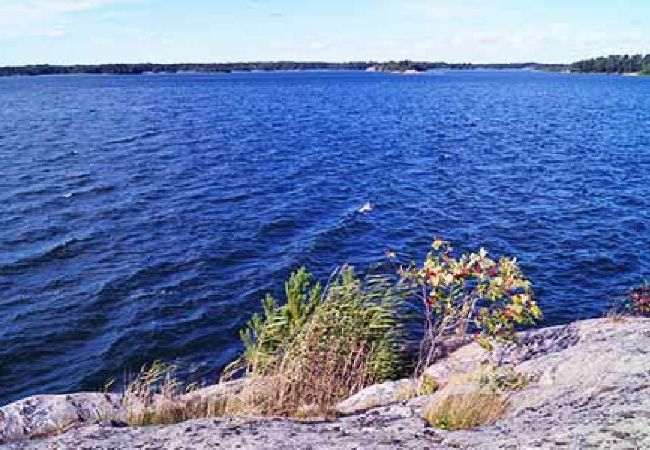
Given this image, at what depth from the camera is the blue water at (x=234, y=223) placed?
53.8 feet

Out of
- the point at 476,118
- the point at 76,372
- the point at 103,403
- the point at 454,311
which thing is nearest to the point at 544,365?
the point at 454,311

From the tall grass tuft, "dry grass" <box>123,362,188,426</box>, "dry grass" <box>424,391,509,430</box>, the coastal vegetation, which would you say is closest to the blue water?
the tall grass tuft

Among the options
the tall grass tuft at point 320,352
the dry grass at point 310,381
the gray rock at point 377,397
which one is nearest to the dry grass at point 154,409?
the dry grass at point 310,381

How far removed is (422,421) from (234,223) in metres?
19.8

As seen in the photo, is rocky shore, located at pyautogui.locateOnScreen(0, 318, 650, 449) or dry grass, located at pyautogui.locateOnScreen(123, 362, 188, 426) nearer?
rocky shore, located at pyautogui.locateOnScreen(0, 318, 650, 449)

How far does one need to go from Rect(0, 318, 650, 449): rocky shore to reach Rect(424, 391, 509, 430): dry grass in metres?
0.19

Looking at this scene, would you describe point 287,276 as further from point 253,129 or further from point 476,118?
point 476,118

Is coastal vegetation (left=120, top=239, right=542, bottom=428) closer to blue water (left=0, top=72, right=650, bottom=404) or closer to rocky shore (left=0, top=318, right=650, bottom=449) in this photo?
rocky shore (left=0, top=318, right=650, bottom=449)

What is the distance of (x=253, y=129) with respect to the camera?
57312mm

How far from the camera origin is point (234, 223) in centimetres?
2520

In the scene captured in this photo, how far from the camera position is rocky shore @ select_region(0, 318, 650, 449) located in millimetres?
4953

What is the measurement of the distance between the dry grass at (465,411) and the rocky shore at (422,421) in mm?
190

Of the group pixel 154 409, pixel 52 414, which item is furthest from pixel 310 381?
pixel 52 414

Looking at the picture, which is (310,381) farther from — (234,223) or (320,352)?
(234,223)
